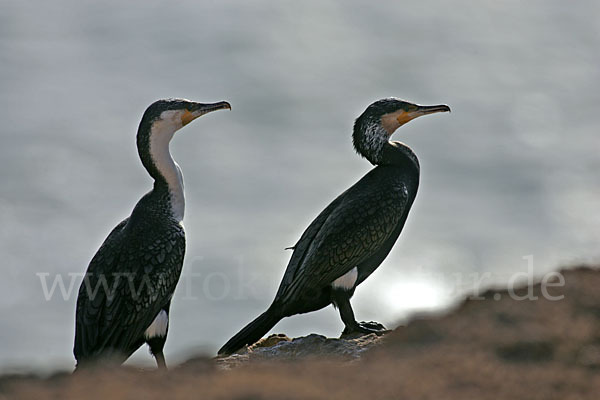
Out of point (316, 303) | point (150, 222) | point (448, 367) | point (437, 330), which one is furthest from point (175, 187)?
point (448, 367)

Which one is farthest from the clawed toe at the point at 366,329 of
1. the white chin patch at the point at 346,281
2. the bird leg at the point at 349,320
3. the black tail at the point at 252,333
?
Answer: the black tail at the point at 252,333

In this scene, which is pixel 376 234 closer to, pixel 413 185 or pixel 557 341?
pixel 413 185

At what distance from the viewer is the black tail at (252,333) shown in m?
9.47

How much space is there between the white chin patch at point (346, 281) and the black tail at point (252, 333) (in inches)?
26.2

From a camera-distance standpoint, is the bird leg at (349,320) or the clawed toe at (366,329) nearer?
Result: the clawed toe at (366,329)

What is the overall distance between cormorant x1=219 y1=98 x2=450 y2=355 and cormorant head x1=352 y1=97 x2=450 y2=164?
0.60 ft

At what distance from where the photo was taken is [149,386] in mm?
5121

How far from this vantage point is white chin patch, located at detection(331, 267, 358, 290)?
1020cm

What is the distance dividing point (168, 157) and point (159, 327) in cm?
170

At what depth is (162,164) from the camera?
10.5m

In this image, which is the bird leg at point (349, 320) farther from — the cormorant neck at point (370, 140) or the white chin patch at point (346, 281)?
the cormorant neck at point (370, 140)

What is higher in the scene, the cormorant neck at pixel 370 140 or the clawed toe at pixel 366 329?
the cormorant neck at pixel 370 140

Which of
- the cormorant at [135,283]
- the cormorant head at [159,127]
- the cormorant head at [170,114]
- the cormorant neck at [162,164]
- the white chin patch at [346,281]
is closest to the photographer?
the cormorant at [135,283]

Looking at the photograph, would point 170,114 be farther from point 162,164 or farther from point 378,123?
point 378,123
